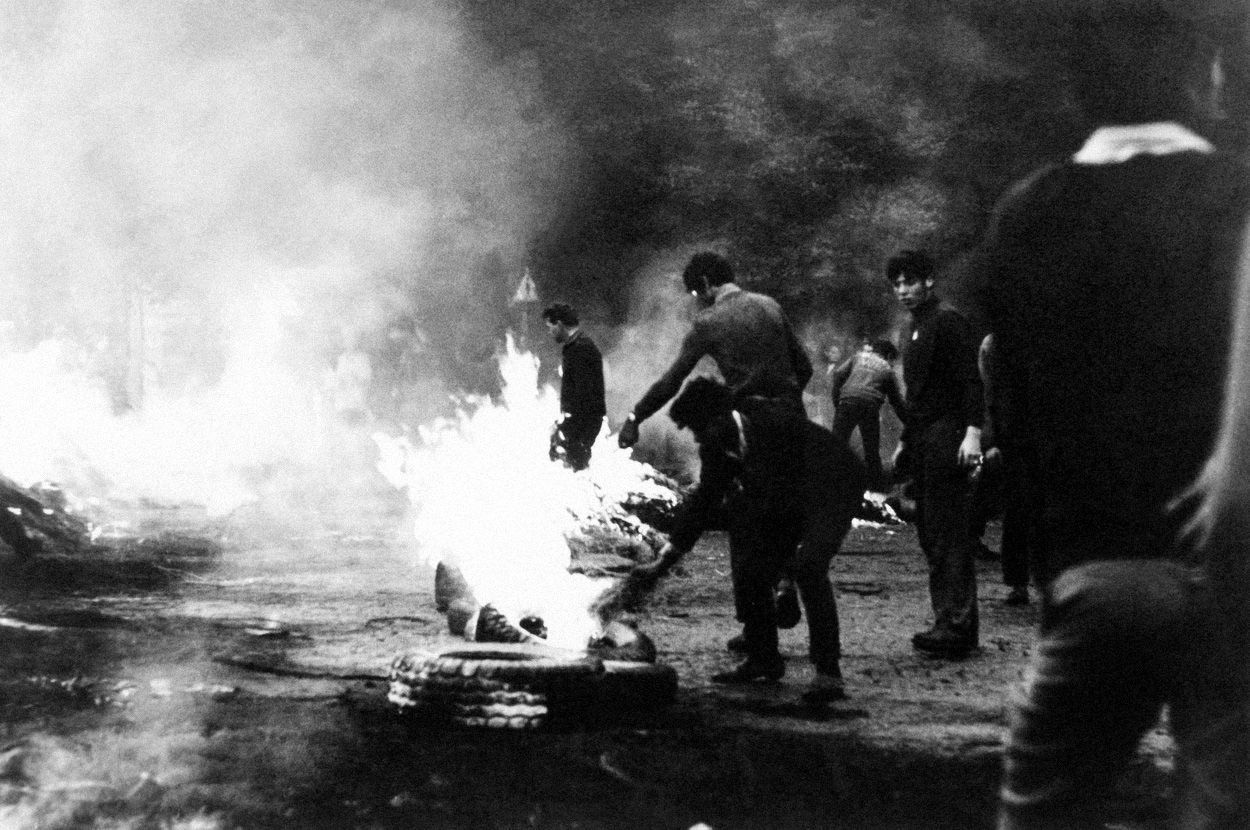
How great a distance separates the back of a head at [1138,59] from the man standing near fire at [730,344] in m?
1.42

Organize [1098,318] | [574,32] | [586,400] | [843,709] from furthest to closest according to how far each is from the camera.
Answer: [574,32]
[586,400]
[843,709]
[1098,318]

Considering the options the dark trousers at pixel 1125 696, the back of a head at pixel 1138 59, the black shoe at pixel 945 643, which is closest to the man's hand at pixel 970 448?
the black shoe at pixel 945 643

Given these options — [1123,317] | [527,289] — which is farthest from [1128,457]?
[527,289]

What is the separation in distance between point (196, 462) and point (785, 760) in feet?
37.8

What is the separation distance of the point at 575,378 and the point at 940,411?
2.56 m

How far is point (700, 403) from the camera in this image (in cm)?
384

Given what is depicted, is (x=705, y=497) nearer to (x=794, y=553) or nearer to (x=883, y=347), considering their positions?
(x=794, y=553)

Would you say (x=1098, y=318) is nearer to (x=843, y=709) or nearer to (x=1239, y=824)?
(x=1239, y=824)

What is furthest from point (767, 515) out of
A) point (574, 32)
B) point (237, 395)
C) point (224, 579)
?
point (237, 395)

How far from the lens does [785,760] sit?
3.27 m

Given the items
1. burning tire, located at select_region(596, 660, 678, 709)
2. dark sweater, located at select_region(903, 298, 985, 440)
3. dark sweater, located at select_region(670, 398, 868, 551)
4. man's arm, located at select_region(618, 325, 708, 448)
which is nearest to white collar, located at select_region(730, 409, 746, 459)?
dark sweater, located at select_region(670, 398, 868, 551)

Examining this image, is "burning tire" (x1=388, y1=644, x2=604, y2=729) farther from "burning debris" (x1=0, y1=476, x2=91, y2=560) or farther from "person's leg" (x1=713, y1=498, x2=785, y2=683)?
"burning debris" (x1=0, y1=476, x2=91, y2=560)

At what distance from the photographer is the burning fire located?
497cm

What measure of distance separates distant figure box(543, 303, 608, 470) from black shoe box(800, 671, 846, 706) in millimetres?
2923
